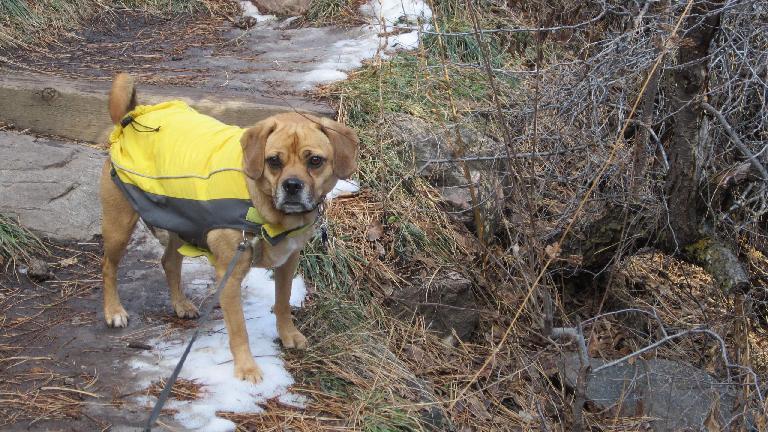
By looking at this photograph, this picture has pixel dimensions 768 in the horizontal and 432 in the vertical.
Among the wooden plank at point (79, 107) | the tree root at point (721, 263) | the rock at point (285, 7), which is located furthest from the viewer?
the rock at point (285, 7)

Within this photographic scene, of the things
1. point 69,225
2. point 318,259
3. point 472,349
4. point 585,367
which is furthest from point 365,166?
point 585,367

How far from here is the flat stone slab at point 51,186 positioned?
542 cm

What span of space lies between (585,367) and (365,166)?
308 centimetres

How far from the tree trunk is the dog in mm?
2022

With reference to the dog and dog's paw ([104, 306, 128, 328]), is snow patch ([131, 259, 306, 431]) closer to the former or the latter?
the dog

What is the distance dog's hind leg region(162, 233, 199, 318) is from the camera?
15.3 ft

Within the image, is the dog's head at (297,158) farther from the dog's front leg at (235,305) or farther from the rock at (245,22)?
the rock at (245,22)

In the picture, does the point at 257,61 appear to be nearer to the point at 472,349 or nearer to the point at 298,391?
the point at 472,349

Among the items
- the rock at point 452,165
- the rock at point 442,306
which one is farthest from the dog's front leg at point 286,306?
the rock at point 452,165

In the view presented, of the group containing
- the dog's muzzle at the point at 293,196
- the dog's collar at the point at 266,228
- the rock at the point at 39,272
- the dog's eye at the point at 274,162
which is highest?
the dog's eye at the point at 274,162

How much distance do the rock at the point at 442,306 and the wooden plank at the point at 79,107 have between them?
191 centimetres

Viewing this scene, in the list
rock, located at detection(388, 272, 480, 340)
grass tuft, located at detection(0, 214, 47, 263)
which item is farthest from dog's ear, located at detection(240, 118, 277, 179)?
grass tuft, located at detection(0, 214, 47, 263)

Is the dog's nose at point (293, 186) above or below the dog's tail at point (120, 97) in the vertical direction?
below

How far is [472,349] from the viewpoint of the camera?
5.24 meters
